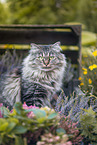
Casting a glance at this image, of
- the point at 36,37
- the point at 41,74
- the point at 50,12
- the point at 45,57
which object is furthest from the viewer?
the point at 50,12

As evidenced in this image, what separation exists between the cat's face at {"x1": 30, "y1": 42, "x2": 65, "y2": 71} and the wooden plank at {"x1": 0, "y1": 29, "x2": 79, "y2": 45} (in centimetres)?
98

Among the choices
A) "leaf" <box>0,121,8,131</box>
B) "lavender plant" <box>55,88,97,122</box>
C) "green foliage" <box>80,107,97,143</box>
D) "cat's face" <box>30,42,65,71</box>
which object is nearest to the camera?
"leaf" <box>0,121,8,131</box>

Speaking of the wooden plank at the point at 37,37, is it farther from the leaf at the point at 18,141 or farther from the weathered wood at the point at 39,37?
the leaf at the point at 18,141

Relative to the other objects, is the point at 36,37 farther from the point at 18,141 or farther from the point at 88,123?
the point at 18,141

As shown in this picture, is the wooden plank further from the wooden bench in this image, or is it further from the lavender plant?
the lavender plant

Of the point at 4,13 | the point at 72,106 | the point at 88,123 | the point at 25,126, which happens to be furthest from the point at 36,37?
the point at 4,13

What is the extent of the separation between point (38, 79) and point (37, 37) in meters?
1.19

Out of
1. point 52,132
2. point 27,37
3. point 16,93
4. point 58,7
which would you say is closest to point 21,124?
point 52,132

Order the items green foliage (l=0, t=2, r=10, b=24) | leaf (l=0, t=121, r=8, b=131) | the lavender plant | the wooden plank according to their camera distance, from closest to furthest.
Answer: leaf (l=0, t=121, r=8, b=131) < the lavender plant < the wooden plank < green foliage (l=0, t=2, r=10, b=24)

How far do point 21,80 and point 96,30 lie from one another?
14.6ft

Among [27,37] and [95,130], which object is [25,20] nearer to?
[27,37]

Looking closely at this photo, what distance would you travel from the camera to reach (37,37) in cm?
307

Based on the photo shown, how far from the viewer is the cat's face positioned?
6.70 feet

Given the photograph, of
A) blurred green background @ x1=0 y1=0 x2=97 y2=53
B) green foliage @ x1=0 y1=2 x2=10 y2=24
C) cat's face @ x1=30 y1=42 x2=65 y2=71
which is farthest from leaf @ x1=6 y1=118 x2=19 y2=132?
green foliage @ x1=0 y1=2 x2=10 y2=24
